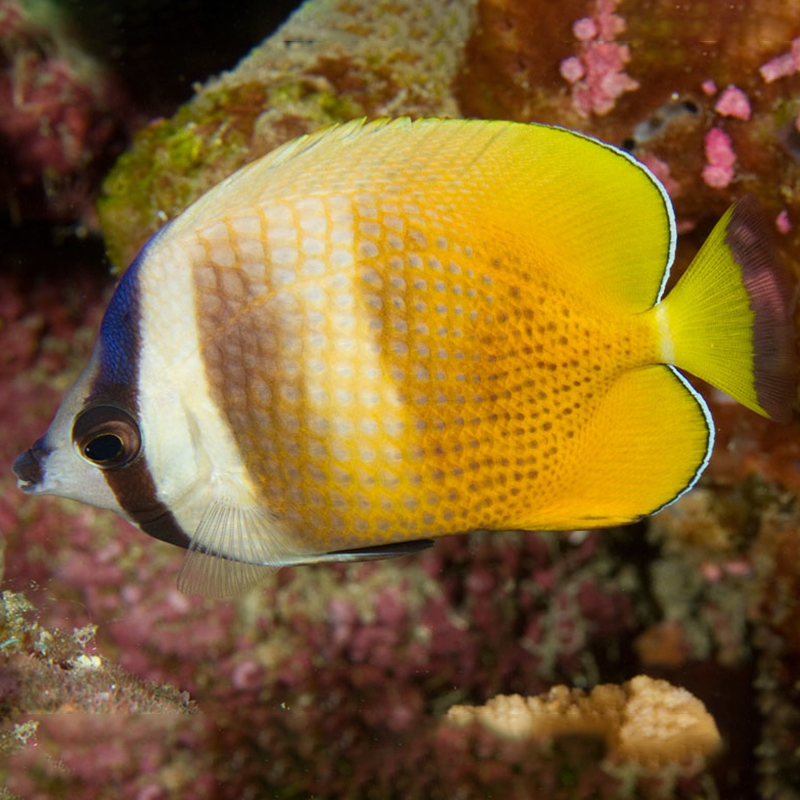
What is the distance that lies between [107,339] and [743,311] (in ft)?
4.46

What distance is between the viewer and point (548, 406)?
138 cm

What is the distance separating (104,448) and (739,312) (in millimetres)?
1371

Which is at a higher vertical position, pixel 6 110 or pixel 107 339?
pixel 6 110

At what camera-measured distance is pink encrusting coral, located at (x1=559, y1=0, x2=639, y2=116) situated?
2.26m

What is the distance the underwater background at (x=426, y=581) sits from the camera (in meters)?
2.12

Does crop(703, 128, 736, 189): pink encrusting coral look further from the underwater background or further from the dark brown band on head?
the dark brown band on head

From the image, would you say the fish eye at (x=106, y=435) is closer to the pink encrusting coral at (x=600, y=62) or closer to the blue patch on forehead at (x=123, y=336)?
the blue patch on forehead at (x=123, y=336)

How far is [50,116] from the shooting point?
280 centimetres

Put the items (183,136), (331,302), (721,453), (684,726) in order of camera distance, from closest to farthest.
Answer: (331,302) → (684,726) → (721,453) → (183,136)

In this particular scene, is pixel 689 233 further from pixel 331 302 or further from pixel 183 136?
pixel 183 136

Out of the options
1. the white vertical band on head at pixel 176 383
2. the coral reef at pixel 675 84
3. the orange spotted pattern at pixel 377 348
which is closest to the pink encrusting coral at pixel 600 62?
the coral reef at pixel 675 84

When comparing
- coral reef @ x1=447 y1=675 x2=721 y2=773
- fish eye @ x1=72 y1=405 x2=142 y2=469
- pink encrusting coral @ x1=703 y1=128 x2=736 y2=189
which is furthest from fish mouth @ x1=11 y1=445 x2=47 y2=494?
pink encrusting coral @ x1=703 y1=128 x2=736 y2=189

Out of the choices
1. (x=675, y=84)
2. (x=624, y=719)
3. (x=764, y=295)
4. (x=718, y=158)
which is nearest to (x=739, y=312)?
(x=764, y=295)

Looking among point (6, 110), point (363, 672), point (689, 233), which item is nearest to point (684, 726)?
point (363, 672)
